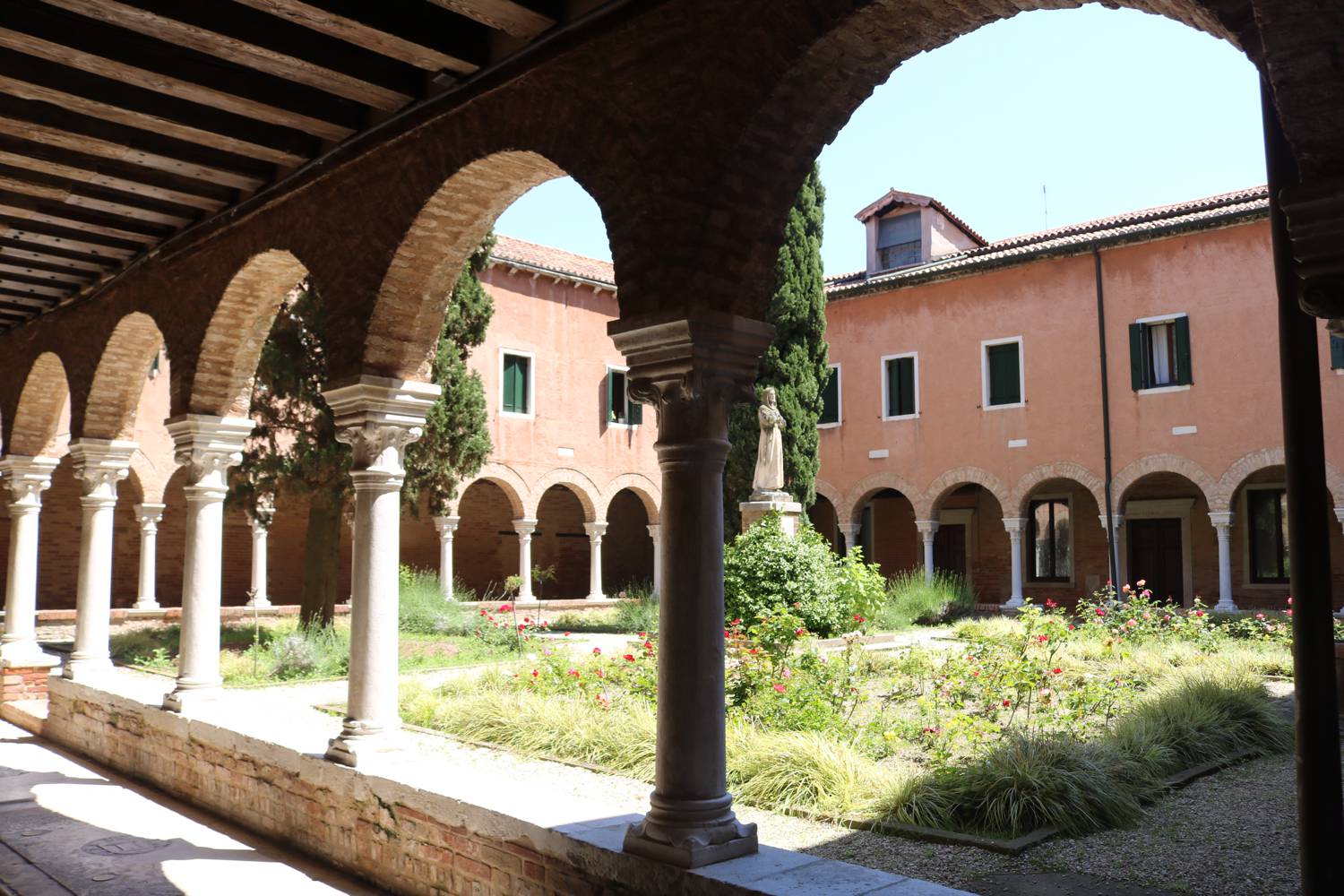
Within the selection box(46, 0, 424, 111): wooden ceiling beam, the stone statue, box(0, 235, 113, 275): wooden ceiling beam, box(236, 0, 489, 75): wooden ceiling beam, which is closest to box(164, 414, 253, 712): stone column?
box(0, 235, 113, 275): wooden ceiling beam

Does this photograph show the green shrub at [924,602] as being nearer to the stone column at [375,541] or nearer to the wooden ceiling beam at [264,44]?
the stone column at [375,541]

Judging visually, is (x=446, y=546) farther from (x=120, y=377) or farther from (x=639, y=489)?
(x=120, y=377)

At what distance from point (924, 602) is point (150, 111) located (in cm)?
1362

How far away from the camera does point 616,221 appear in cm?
406

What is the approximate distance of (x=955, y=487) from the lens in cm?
2017

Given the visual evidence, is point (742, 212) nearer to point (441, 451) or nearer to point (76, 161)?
point (76, 161)

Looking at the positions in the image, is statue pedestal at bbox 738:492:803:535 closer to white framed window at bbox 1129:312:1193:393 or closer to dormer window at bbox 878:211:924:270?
white framed window at bbox 1129:312:1193:393

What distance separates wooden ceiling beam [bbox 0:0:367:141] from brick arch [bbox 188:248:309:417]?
4.02 ft

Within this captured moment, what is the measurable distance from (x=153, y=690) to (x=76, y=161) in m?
3.85

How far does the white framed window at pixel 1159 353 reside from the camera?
17.1 metres

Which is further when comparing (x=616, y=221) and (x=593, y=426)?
(x=593, y=426)

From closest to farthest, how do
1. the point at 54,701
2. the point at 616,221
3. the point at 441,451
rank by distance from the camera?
the point at 616,221, the point at 54,701, the point at 441,451

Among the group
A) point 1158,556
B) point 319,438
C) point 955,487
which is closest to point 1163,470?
point 1158,556

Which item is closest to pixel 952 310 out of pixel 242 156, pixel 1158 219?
pixel 1158 219
